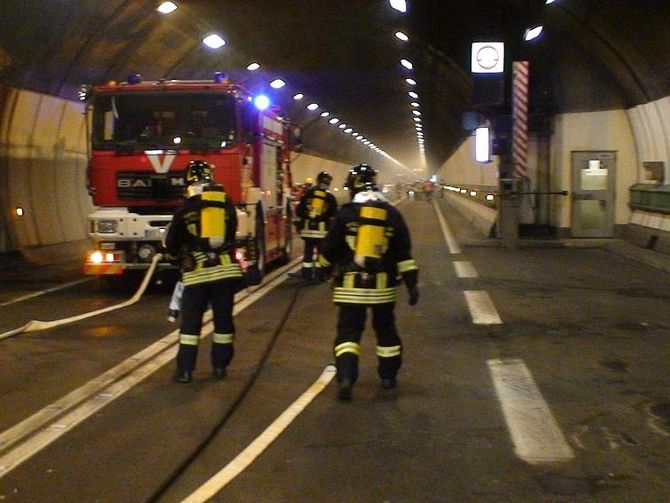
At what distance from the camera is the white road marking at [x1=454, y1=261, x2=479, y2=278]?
1756 cm

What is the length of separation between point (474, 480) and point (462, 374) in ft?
10.3

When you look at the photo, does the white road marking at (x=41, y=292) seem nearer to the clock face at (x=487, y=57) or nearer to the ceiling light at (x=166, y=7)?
the ceiling light at (x=166, y=7)

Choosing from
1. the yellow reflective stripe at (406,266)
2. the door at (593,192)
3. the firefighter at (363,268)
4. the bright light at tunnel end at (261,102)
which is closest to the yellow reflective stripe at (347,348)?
the firefighter at (363,268)

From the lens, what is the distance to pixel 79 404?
7977 mm

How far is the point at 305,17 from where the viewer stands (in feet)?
81.4

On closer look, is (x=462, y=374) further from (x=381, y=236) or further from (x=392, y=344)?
(x=381, y=236)

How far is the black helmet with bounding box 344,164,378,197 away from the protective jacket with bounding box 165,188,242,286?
3.68 ft

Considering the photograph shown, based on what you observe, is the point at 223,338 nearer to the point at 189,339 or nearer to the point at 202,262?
the point at 189,339

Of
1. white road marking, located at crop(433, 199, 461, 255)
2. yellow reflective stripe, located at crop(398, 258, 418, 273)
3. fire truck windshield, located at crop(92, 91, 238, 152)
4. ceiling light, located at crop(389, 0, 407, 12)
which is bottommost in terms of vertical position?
white road marking, located at crop(433, 199, 461, 255)

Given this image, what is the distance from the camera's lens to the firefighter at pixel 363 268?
7.91 m

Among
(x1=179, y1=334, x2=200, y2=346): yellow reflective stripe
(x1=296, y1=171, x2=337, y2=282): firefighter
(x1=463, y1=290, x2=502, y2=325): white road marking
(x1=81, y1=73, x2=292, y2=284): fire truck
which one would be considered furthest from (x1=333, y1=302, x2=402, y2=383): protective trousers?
(x1=296, y1=171, x2=337, y2=282): firefighter

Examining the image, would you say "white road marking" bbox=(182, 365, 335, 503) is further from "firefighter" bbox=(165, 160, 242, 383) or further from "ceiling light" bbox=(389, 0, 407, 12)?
"ceiling light" bbox=(389, 0, 407, 12)

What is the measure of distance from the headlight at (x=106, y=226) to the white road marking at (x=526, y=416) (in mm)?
6904

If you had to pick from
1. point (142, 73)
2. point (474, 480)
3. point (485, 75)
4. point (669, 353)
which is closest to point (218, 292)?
point (474, 480)
